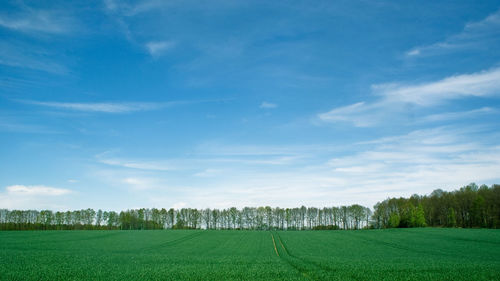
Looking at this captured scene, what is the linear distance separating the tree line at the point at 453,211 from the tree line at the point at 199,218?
26526mm

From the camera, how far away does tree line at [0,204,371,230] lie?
553ft

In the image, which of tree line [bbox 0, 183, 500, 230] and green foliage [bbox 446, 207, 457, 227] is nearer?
green foliage [bbox 446, 207, 457, 227]

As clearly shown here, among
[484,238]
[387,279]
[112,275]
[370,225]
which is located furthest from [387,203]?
[112,275]

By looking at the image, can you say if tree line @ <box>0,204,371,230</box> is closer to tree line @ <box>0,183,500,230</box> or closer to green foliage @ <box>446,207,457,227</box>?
tree line @ <box>0,183,500,230</box>

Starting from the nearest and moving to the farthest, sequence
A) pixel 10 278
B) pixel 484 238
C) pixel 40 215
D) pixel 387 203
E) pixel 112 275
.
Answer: pixel 10 278, pixel 112 275, pixel 484 238, pixel 387 203, pixel 40 215

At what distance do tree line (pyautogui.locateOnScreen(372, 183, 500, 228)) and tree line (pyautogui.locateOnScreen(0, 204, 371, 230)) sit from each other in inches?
1044

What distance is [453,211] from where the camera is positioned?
11731cm

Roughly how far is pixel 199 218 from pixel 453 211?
125 metres

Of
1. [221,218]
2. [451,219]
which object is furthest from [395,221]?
[221,218]

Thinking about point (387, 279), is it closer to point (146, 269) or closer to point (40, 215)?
point (146, 269)

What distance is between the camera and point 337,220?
557 ft

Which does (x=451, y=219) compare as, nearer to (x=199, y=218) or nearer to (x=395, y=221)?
(x=395, y=221)

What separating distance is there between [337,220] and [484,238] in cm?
10871

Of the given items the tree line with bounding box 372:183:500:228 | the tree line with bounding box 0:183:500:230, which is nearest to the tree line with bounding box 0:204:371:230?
the tree line with bounding box 0:183:500:230
